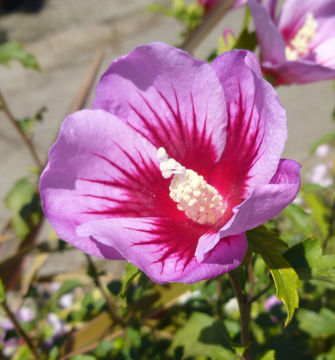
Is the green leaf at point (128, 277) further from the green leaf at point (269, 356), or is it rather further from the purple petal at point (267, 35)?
the purple petal at point (267, 35)

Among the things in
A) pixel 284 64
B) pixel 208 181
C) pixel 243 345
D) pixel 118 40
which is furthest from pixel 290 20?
pixel 118 40

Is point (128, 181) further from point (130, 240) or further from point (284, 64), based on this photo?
point (284, 64)

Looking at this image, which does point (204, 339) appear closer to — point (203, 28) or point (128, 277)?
point (128, 277)

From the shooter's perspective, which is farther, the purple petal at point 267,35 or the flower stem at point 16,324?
the flower stem at point 16,324

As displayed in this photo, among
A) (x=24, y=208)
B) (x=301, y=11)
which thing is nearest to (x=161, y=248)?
(x=301, y=11)

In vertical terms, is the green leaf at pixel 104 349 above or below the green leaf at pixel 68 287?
below

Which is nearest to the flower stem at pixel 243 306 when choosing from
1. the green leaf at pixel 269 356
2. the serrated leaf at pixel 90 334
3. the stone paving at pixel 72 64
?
the green leaf at pixel 269 356
